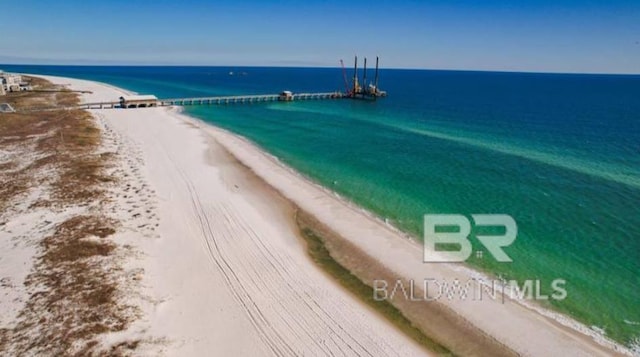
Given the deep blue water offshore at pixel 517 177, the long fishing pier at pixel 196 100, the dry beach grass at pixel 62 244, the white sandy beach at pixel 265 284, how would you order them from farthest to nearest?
the long fishing pier at pixel 196 100
the deep blue water offshore at pixel 517 177
the white sandy beach at pixel 265 284
the dry beach grass at pixel 62 244

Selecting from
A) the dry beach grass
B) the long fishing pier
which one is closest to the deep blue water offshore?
the long fishing pier

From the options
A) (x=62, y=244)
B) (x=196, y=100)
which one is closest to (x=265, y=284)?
(x=62, y=244)

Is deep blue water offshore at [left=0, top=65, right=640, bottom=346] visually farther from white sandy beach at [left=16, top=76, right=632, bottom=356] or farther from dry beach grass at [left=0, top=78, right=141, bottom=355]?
dry beach grass at [left=0, top=78, right=141, bottom=355]

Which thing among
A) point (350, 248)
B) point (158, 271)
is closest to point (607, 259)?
point (350, 248)

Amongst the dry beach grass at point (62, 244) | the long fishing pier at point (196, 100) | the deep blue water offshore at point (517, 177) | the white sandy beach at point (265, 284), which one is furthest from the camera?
the long fishing pier at point (196, 100)

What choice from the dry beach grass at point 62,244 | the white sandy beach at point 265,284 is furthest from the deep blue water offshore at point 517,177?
the dry beach grass at point 62,244

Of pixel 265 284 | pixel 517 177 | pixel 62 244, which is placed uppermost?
pixel 517 177

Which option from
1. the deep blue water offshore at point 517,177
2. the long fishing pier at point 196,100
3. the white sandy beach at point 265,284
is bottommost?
the white sandy beach at point 265,284

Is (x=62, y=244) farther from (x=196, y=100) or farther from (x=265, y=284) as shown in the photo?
(x=196, y=100)

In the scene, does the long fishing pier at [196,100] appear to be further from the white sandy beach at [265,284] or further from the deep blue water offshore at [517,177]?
the white sandy beach at [265,284]
